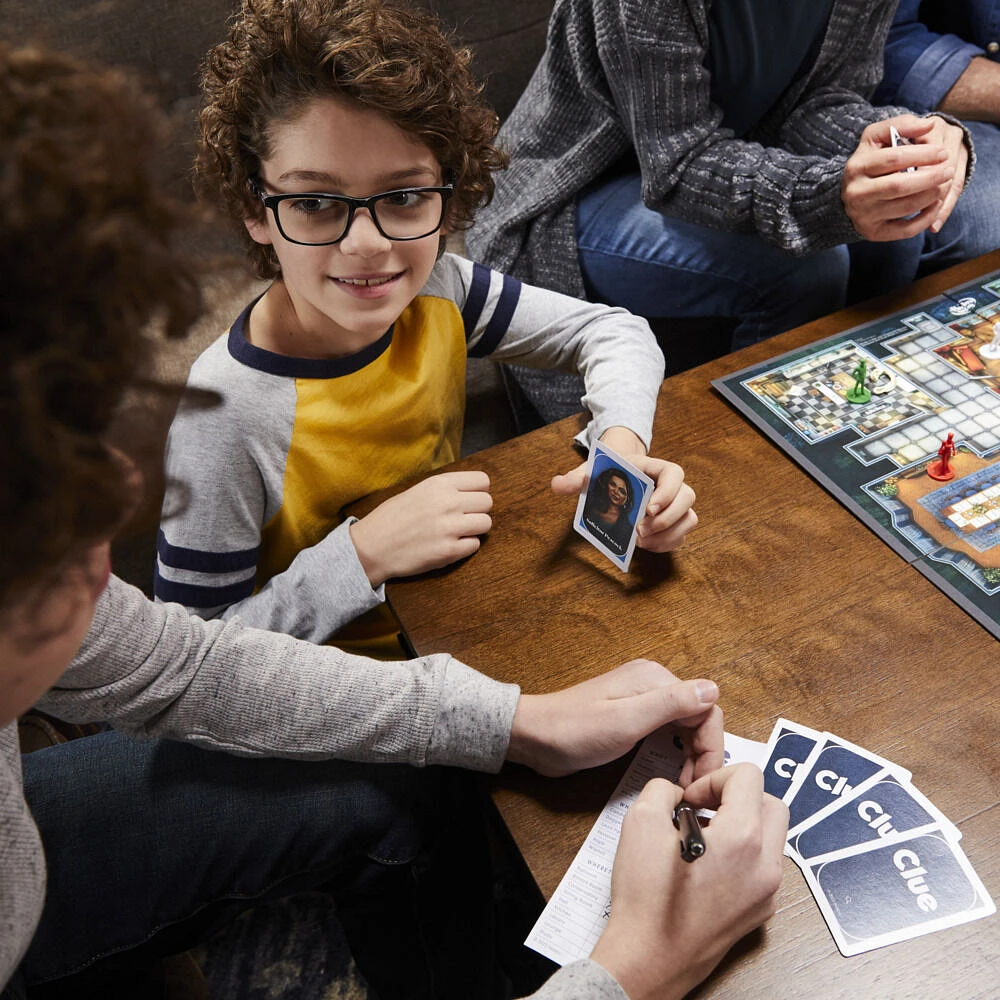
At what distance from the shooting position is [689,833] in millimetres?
798

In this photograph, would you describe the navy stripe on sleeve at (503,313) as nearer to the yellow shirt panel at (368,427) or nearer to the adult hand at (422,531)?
the yellow shirt panel at (368,427)

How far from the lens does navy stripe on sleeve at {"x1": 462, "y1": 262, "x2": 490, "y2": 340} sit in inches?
56.4

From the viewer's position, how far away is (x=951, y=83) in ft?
6.42

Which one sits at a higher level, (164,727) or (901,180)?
(901,180)

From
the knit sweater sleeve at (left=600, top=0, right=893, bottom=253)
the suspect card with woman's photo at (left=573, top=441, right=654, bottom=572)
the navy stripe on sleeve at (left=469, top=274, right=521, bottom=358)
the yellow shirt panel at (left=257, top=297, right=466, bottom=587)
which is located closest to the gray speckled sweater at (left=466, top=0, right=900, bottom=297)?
the knit sweater sleeve at (left=600, top=0, right=893, bottom=253)

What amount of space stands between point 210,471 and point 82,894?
0.48 m

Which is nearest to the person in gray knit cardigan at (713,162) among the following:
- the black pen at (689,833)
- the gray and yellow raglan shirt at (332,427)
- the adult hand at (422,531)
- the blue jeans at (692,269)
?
the blue jeans at (692,269)

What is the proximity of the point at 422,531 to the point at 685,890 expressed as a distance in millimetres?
500

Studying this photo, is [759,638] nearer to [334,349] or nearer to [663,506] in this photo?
[663,506]

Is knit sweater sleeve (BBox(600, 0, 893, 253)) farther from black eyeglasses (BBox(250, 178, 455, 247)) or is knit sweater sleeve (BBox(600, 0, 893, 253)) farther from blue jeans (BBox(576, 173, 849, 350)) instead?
black eyeglasses (BBox(250, 178, 455, 247))

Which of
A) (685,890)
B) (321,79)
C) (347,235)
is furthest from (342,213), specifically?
(685,890)

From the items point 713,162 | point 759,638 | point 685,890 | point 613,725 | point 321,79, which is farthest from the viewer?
point 713,162

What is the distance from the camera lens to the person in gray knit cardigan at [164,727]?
52 cm

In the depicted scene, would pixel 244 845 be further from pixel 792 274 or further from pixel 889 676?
pixel 792 274
